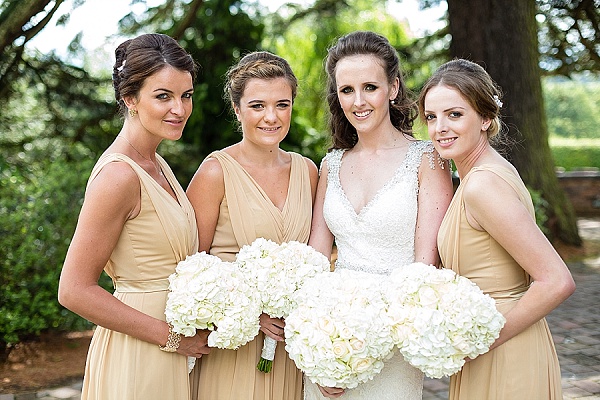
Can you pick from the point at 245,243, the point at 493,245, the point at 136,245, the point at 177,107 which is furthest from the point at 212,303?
the point at 493,245

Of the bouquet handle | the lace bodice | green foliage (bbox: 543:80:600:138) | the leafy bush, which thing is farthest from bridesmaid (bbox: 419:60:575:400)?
green foliage (bbox: 543:80:600:138)

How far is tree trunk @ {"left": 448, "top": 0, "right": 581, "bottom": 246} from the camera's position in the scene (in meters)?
10.7

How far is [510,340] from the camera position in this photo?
2855 mm

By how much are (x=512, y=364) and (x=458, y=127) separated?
1.17 meters

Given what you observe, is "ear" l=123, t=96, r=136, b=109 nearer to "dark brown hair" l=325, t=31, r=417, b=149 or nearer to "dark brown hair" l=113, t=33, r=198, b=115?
"dark brown hair" l=113, t=33, r=198, b=115

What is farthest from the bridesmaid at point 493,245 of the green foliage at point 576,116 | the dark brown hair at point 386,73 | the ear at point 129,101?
the green foliage at point 576,116

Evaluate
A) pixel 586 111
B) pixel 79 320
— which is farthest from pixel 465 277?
pixel 586 111

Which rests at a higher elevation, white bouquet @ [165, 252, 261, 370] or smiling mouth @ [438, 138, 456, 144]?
smiling mouth @ [438, 138, 456, 144]

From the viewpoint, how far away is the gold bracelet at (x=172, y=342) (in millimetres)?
2881

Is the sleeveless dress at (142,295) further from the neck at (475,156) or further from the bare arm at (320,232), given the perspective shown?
the neck at (475,156)

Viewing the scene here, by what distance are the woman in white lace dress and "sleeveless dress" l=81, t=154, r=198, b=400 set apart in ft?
3.17

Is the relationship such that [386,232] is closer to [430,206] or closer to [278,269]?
[430,206]

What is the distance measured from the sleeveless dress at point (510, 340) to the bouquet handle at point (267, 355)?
3.24ft

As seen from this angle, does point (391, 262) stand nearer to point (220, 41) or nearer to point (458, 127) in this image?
point (458, 127)
